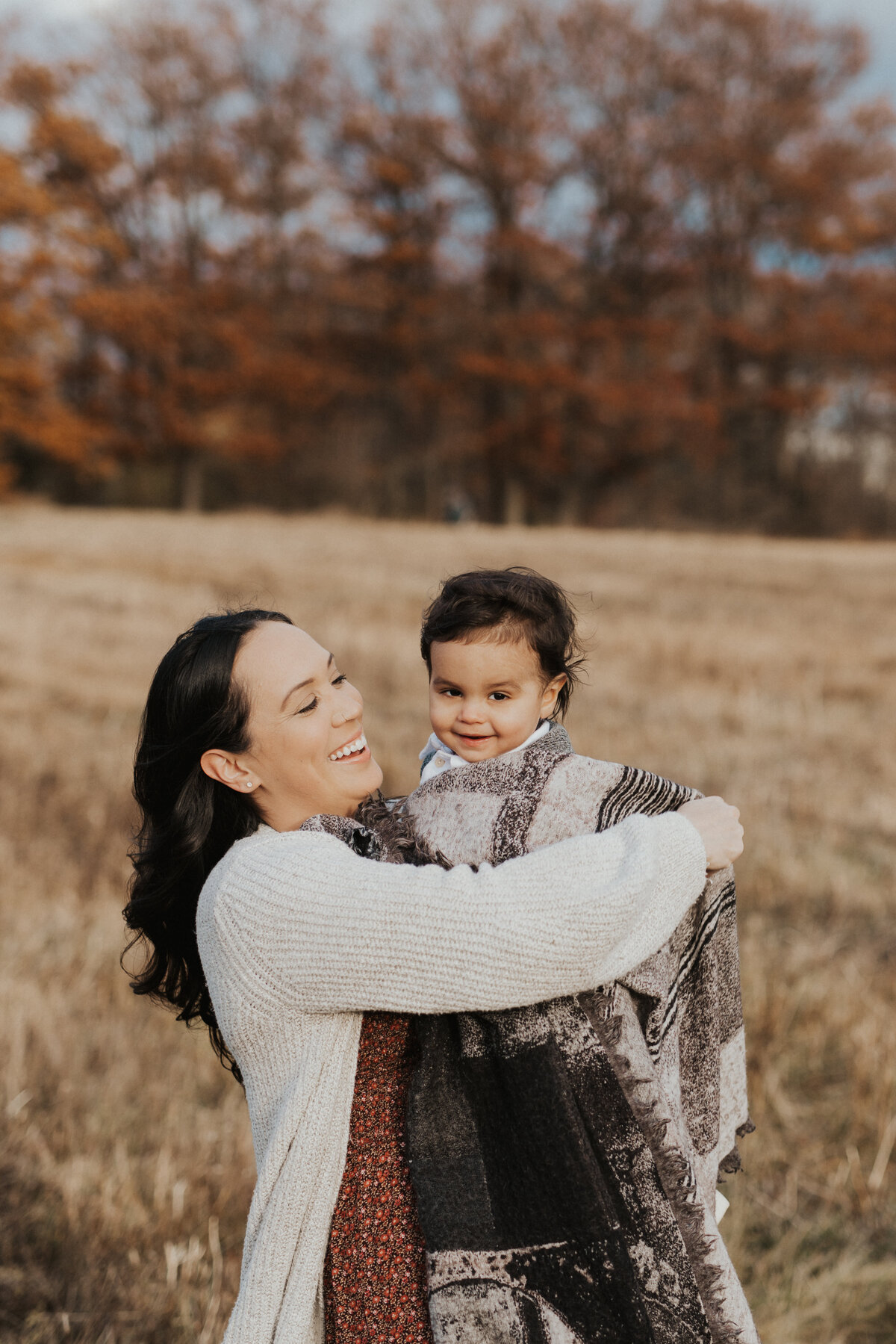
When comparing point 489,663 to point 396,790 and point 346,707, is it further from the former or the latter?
point 396,790

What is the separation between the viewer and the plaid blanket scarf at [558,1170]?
1.71m

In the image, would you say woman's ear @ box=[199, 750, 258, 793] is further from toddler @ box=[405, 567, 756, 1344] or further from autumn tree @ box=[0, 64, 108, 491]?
autumn tree @ box=[0, 64, 108, 491]

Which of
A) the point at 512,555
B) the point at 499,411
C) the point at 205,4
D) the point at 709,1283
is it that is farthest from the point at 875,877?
the point at 205,4

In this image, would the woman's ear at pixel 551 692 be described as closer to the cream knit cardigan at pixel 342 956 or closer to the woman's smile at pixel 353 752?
the woman's smile at pixel 353 752

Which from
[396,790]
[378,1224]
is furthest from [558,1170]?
[396,790]

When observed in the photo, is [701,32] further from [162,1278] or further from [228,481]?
[162,1278]

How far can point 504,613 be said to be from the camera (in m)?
2.27

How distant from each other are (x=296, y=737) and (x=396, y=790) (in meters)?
4.74

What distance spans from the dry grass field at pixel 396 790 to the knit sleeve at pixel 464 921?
1061 mm

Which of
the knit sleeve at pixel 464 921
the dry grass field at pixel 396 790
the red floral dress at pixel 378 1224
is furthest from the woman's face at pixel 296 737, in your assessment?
the dry grass field at pixel 396 790

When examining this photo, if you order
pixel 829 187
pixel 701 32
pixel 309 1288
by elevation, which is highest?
pixel 701 32

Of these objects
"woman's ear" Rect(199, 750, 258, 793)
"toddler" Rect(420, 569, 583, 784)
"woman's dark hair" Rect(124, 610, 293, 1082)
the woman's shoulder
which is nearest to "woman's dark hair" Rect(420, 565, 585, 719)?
"toddler" Rect(420, 569, 583, 784)

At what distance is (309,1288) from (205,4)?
38.2 m

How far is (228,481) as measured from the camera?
117ft
